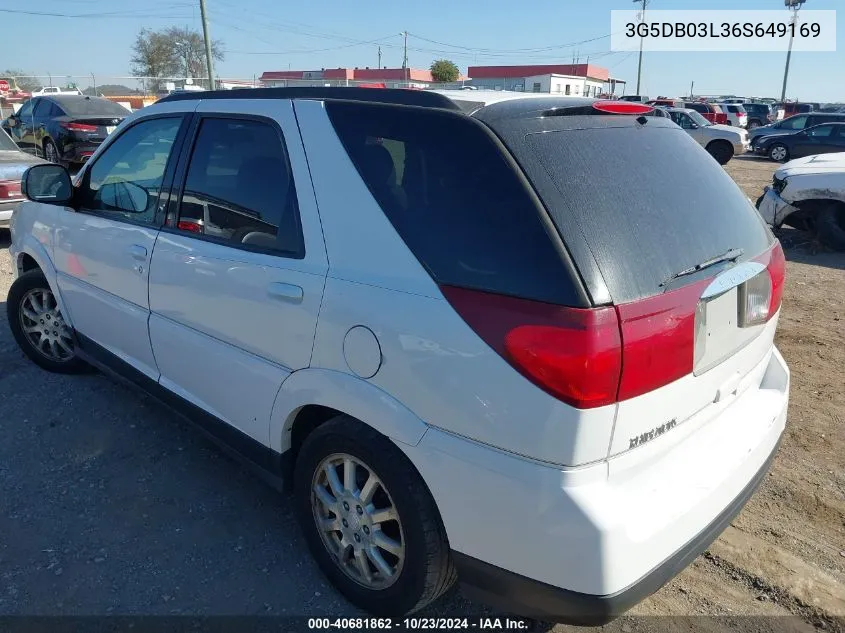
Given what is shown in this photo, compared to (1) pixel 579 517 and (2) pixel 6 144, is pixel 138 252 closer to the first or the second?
(1) pixel 579 517

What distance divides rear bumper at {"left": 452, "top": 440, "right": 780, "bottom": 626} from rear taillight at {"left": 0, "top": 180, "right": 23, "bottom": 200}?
318 inches

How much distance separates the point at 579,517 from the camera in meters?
1.74

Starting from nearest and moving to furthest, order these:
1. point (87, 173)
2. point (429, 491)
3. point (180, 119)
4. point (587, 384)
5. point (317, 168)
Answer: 1. point (587, 384)
2. point (429, 491)
3. point (317, 168)
4. point (180, 119)
5. point (87, 173)

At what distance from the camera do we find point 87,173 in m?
3.76

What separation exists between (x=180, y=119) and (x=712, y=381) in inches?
102

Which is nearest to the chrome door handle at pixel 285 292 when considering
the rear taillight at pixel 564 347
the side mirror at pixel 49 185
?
the rear taillight at pixel 564 347

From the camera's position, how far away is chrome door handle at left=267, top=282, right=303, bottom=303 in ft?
7.52

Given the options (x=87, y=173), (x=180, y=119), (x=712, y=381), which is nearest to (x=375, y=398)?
(x=712, y=381)

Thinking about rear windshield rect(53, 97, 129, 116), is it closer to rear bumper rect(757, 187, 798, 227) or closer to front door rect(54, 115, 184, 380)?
front door rect(54, 115, 184, 380)

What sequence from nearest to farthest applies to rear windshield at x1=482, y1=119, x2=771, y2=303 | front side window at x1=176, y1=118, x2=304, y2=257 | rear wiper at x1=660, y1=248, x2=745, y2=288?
rear windshield at x1=482, y1=119, x2=771, y2=303
rear wiper at x1=660, y1=248, x2=745, y2=288
front side window at x1=176, y1=118, x2=304, y2=257

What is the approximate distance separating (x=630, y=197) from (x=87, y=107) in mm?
14960

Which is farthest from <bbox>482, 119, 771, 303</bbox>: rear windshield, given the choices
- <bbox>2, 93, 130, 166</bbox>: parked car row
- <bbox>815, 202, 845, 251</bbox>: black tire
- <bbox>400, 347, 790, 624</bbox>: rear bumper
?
<bbox>2, 93, 130, 166</bbox>: parked car row

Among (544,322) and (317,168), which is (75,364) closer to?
(317,168)

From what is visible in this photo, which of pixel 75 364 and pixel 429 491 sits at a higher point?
pixel 429 491
